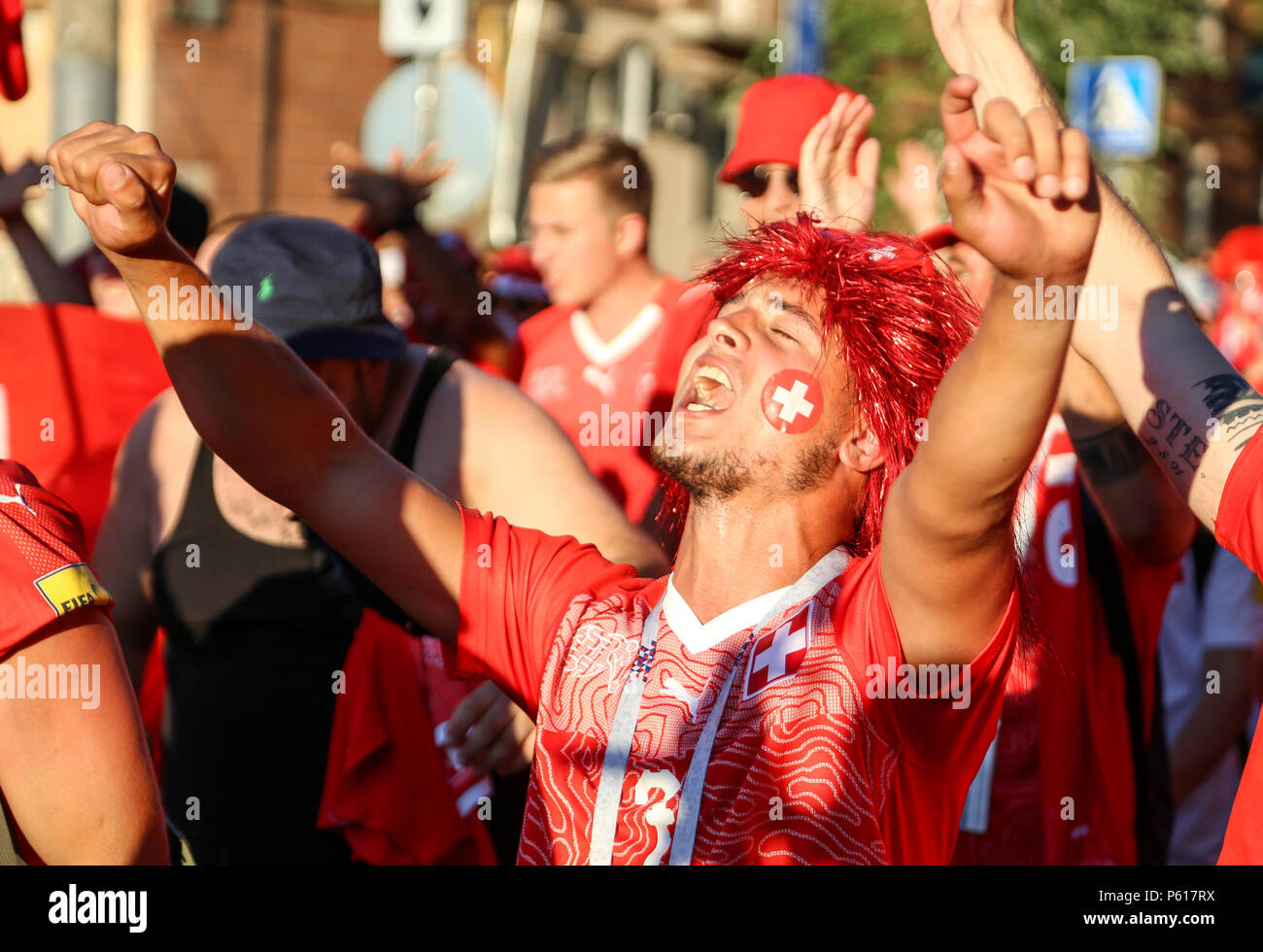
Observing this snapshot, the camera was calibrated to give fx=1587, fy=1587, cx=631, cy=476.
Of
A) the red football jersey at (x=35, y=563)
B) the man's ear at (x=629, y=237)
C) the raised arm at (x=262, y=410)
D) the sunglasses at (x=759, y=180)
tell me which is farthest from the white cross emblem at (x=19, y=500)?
the man's ear at (x=629, y=237)

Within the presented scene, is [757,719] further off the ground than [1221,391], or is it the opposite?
[1221,391]

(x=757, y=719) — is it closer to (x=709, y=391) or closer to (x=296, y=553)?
(x=709, y=391)

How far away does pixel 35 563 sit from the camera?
2.06 metres

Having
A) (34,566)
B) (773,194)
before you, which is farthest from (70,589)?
(773,194)

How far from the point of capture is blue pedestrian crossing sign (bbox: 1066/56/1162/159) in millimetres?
9492

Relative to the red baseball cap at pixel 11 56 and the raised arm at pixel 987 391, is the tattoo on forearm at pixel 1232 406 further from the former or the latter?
the red baseball cap at pixel 11 56

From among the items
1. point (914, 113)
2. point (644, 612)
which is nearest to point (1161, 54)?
point (914, 113)

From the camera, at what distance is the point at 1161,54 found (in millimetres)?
15258

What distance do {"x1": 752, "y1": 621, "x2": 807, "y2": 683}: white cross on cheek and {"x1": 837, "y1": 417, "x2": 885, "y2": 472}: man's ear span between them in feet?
1.11

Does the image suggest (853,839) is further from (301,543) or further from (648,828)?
(301,543)

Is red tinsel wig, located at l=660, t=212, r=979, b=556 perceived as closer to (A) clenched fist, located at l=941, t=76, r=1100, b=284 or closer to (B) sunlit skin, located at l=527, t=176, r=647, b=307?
(A) clenched fist, located at l=941, t=76, r=1100, b=284

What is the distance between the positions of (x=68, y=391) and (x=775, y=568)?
2.44m

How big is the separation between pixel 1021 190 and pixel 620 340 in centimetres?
364

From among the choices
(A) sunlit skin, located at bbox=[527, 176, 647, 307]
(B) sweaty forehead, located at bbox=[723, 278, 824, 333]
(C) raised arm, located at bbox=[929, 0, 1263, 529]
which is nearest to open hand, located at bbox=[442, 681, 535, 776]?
(B) sweaty forehead, located at bbox=[723, 278, 824, 333]
